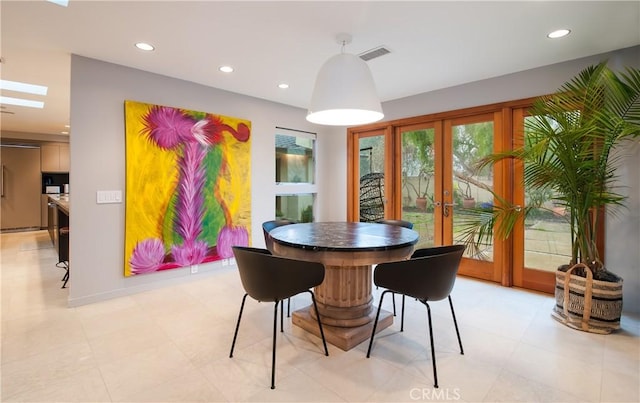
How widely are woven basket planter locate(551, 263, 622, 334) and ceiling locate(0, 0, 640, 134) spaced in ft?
6.64

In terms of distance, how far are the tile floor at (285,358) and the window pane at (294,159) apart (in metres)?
2.50

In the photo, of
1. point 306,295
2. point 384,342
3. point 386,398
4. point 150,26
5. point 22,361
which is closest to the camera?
point 386,398

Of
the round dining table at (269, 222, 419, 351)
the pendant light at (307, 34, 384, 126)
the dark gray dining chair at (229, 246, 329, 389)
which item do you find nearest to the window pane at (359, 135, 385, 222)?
the round dining table at (269, 222, 419, 351)

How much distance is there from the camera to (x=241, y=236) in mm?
4309

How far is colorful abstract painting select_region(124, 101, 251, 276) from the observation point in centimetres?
337

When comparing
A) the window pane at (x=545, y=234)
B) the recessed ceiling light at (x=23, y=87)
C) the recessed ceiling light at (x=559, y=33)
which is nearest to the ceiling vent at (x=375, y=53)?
the recessed ceiling light at (x=559, y=33)

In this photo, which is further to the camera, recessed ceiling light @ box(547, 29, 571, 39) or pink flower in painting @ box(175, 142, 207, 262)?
pink flower in painting @ box(175, 142, 207, 262)

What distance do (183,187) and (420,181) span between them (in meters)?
3.19

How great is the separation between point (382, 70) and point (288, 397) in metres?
3.21

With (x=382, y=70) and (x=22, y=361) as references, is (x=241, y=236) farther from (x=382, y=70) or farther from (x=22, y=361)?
(x=382, y=70)

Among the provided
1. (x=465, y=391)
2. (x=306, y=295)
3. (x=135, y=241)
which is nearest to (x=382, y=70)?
(x=306, y=295)

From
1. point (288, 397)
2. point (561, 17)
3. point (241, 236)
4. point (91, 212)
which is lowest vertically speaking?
point (288, 397)

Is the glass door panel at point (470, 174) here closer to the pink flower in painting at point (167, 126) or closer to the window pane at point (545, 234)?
the window pane at point (545, 234)

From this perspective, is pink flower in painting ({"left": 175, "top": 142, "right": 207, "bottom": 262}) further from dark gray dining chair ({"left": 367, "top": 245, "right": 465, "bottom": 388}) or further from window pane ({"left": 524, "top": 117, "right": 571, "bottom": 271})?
window pane ({"left": 524, "top": 117, "right": 571, "bottom": 271})
